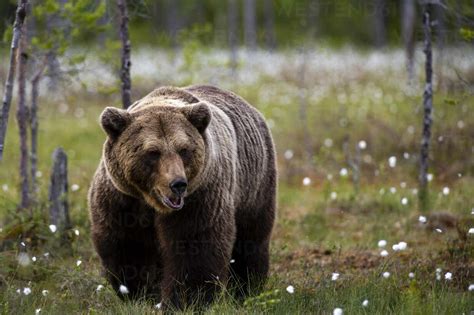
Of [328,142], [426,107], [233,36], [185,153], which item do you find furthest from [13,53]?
[233,36]

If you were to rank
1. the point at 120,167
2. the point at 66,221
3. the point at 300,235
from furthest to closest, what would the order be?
the point at 300,235 < the point at 66,221 < the point at 120,167

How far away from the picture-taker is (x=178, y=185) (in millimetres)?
4852

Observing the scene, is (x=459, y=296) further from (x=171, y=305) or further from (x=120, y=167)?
(x=120, y=167)

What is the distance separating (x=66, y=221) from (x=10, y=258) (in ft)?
7.12

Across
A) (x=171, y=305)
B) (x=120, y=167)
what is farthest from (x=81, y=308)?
(x=120, y=167)

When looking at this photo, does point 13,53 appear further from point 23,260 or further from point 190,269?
point 190,269

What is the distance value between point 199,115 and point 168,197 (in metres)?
0.69

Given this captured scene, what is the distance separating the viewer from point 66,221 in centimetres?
830

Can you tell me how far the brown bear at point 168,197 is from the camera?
511 centimetres

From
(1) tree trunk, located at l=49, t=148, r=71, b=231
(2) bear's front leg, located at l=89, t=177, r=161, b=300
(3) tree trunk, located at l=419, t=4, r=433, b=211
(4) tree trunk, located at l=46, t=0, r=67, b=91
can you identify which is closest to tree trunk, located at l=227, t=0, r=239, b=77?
(4) tree trunk, located at l=46, t=0, r=67, b=91

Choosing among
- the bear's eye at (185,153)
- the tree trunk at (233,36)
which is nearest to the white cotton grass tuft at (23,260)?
the bear's eye at (185,153)

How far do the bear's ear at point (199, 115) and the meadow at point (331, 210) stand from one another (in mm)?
1209

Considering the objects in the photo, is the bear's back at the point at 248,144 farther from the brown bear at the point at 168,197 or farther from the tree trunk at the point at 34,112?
the tree trunk at the point at 34,112

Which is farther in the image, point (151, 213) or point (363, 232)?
point (363, 232)
